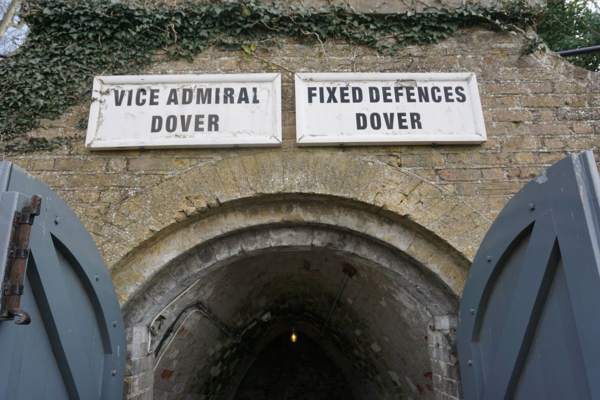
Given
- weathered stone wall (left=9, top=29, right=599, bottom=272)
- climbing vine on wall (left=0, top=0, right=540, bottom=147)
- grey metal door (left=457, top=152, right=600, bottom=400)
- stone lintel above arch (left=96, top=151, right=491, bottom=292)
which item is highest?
climbing vine on wall (left=0, top=0, right=540, bottom=147)

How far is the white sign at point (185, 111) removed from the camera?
338 cm

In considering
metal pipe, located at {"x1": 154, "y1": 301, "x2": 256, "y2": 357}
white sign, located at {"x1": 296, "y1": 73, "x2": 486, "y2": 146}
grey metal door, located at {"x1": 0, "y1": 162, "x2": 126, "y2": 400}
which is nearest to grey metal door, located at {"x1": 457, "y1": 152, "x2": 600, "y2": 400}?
white sign, located at {"x1": 296, "y1": 73, "x2": 486, "y2": 146}

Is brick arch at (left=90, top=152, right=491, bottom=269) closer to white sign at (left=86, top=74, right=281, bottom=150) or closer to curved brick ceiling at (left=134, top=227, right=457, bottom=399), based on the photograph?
white sign at (left=86, top=74, right=281, bottom=150)

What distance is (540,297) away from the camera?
Answer: 224 cm

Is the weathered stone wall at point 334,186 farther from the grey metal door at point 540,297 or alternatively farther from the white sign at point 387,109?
the grey metal door at point 540,297

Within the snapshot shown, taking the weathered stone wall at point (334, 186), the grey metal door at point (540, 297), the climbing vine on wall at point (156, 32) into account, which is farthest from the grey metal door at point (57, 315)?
the grey metal door at point (540, 297)

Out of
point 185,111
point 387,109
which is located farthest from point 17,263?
point 387,109

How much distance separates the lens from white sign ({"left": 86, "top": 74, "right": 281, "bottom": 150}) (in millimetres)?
3379

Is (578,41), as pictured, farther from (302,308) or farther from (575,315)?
(575,315)

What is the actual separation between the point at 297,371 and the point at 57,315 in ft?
24.4

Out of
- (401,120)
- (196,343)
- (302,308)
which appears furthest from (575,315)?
(302,308)

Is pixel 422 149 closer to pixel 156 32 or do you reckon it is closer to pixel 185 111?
pixel 185 111

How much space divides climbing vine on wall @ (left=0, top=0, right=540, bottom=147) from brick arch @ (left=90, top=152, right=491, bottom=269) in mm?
1056

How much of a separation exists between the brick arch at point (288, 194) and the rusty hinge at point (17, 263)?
1027 millimetres
